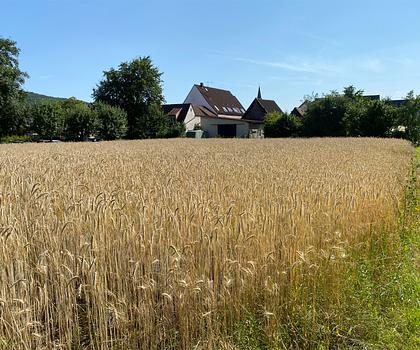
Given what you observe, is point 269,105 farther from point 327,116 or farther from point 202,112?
point 327,116

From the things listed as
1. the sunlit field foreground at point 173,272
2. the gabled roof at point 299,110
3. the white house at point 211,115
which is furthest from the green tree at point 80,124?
the sunlit field foreground at point 173,272

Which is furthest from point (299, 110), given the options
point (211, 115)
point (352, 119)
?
point (352, 119)

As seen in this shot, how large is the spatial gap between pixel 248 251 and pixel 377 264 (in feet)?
6.26

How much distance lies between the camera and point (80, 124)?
144 ft

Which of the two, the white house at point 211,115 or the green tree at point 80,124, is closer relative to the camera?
the green tree at point 80,124

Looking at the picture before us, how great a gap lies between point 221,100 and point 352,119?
36725 mm

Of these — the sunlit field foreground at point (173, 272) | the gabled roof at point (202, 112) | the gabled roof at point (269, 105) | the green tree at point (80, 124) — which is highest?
the gabled roof at point (269, 105)

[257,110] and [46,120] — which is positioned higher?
[257,110]

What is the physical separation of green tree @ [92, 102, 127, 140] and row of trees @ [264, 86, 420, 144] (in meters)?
19.6

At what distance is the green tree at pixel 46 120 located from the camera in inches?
1662

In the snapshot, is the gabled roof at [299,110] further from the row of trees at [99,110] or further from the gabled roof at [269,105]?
the row of trees at [99,110]

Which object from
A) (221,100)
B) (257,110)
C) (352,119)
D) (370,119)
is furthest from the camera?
(221,100)

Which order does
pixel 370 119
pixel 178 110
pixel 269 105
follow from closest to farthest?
pixel 370 119 → pixel 178 110 → pixel 269 105

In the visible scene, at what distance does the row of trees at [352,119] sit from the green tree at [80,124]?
2233 cm
